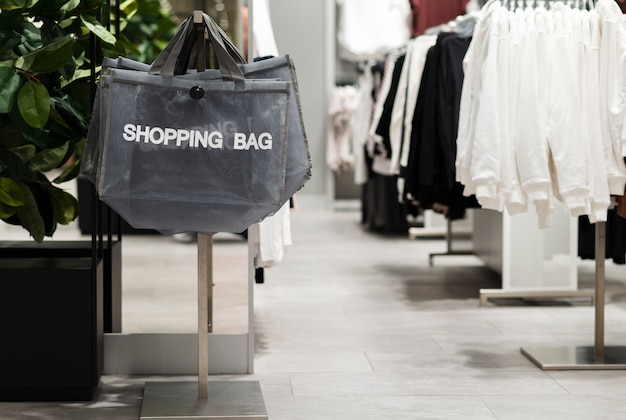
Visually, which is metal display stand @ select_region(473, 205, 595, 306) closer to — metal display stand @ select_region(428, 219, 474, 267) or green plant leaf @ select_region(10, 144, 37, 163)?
metal display stand @ select_region(428, 219, 474, 267)

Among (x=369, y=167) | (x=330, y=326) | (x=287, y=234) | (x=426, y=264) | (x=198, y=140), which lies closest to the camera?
(x=198, y=140)

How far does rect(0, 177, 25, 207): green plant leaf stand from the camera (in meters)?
3.14

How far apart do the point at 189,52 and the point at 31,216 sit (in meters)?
0.76

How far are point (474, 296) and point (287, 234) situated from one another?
1.67 meters

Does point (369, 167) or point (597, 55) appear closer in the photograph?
point (597, 55)

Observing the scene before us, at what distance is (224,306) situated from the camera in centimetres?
368

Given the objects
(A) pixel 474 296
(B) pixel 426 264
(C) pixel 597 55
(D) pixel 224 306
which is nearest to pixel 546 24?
(C) pixel 597 55

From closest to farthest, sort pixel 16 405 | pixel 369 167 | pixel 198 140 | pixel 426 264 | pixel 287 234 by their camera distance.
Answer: pixel 198 140 → pixel 16 405 → pixel 287 234 → pixel 426 264 → pixel 369 167

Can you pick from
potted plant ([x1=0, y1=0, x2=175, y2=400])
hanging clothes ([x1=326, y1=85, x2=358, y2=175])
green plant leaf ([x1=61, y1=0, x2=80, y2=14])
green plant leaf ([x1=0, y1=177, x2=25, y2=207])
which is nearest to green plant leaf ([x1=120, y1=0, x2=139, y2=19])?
potted plant ([x1=0, y1=0, x2=175, y2=400])

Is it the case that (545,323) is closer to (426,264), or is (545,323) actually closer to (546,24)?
(546,24)

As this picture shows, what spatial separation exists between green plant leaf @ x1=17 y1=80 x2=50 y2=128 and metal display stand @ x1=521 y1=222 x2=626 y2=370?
1.96 meters

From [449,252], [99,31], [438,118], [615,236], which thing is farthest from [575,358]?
[449,252]

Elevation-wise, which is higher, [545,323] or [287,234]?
[287,234]

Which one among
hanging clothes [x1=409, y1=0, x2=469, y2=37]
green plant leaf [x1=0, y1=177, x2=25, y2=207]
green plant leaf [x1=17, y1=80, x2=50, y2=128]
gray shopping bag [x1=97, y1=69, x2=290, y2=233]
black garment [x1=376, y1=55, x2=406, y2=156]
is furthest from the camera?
hanging clothes [x1=409, y1=0, x2=469, y2=37]
